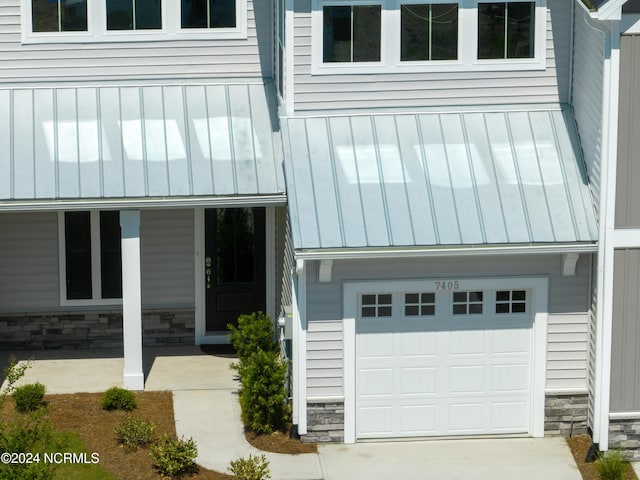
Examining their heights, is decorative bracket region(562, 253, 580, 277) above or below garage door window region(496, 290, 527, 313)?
above

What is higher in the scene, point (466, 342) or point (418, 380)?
point (466, 342)

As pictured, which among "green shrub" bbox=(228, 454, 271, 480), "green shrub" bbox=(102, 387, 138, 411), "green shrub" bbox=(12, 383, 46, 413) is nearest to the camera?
"green shrub" bbox=(228, 454, 271, 480)

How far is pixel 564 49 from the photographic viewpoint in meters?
16.5

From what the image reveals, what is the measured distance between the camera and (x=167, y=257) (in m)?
19.6

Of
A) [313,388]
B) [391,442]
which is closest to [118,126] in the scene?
[313,388]

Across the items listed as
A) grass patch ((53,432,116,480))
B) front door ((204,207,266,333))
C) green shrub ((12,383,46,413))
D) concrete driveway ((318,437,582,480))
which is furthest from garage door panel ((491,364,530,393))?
green shrub ((12,383,46,413))

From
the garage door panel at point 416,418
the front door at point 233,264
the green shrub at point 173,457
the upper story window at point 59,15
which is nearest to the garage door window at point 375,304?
the garage door panel at point 416,418

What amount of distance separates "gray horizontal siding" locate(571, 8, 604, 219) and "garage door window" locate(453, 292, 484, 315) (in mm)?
1908

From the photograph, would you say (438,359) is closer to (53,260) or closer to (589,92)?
(589,92)

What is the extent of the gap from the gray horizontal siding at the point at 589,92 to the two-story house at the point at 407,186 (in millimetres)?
47

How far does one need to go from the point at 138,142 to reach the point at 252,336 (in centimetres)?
312

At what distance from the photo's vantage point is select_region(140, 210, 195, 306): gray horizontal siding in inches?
766

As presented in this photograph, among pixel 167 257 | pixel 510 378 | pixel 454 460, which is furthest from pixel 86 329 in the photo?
pixel 510 378

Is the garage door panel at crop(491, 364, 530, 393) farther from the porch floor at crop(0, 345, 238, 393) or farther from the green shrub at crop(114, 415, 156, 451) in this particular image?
the green shrub at crop(114, 415, 156, 451)
